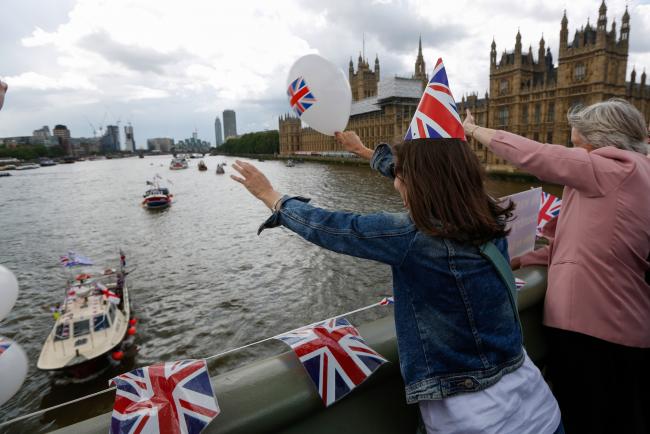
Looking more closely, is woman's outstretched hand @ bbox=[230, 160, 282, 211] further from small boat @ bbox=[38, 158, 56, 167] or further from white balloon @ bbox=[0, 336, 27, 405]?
small boat @ bbox=[38, 158, 56, 167]

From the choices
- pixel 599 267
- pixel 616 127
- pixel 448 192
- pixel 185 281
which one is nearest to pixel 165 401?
pixel 448 192

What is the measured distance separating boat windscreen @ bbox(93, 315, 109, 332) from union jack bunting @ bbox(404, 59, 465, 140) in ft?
28.3

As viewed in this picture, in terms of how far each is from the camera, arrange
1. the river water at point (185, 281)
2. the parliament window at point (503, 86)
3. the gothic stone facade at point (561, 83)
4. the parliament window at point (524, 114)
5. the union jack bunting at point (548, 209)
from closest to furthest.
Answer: the union jack bunting at point (548, 209) → the river water at point (185, 281) → the gothic stone facade at point (561, 83) → the parliament window at point (524, 114) → the parliament window at point (503, 86)

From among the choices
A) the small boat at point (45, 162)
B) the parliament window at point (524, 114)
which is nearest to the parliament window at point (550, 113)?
the parliament window at point (524, 114)

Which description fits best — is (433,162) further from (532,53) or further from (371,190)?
(532,53)

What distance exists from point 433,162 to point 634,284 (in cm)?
81

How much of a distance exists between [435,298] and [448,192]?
0.74 feet

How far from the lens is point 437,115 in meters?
1.09

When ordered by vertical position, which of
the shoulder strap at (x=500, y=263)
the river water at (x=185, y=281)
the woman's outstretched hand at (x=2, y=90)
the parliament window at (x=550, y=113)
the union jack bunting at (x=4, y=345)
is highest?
the parliament window at (x=550, y=113)

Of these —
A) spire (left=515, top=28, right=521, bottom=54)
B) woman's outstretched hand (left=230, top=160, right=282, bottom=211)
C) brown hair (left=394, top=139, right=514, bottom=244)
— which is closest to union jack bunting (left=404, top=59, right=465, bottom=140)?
brown hair (left=394, top=139, right=514, bottom=244)

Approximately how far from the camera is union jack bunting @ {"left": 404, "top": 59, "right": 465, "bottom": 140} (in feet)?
3.35

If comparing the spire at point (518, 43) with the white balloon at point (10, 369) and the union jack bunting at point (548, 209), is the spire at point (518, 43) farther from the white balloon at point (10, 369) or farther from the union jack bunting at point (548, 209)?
the white balloon at point (10, 369)

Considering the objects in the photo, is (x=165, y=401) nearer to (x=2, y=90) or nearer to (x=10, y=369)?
(x=10, y=369)

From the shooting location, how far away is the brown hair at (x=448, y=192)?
84 cm
